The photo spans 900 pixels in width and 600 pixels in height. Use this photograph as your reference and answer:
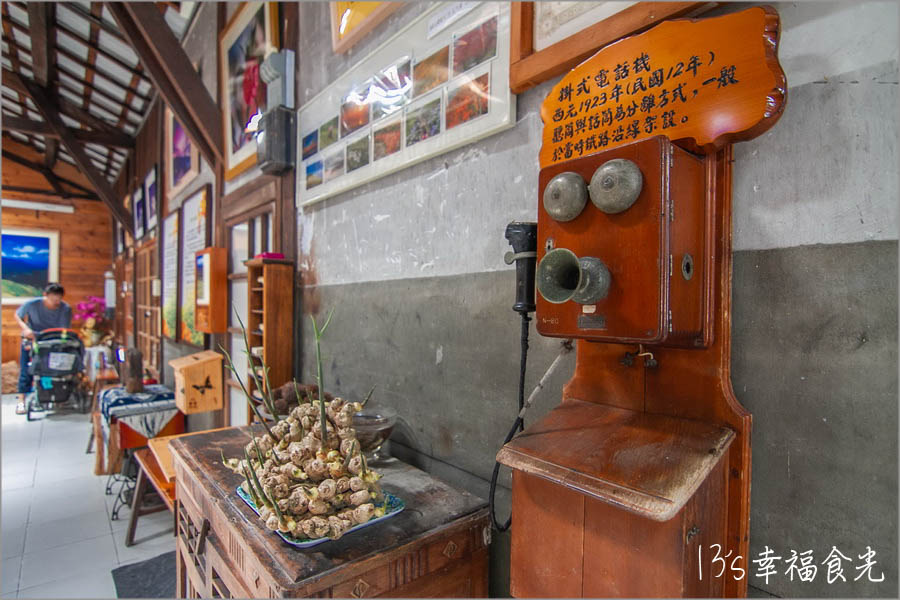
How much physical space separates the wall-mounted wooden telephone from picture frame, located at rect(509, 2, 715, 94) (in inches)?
4.2

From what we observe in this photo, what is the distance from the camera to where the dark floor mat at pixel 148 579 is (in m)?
2.37

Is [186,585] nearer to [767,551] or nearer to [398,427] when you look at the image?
[398,427]

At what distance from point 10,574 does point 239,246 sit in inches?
87.9

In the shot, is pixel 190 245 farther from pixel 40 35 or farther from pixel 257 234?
pixel 40 35

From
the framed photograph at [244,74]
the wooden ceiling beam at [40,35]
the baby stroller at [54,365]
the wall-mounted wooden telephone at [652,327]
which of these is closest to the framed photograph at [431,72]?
the wall-mounted wooden telephone at [652,327]

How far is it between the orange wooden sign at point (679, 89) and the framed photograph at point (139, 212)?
7.17 m

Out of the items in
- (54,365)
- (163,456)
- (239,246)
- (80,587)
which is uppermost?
(239,246)

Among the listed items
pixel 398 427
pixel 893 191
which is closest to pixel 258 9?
pixel 398 427

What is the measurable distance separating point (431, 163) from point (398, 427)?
0.95 metres

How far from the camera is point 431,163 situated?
155cm

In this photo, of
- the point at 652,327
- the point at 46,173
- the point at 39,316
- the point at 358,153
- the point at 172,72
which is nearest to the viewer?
the point at 652,327

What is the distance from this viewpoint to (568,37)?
3.66 feet

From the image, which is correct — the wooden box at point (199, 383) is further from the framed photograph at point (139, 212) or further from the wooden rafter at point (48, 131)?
the wooden rafter at point (48, 131)

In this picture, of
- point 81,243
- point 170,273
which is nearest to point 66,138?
point 170,273
